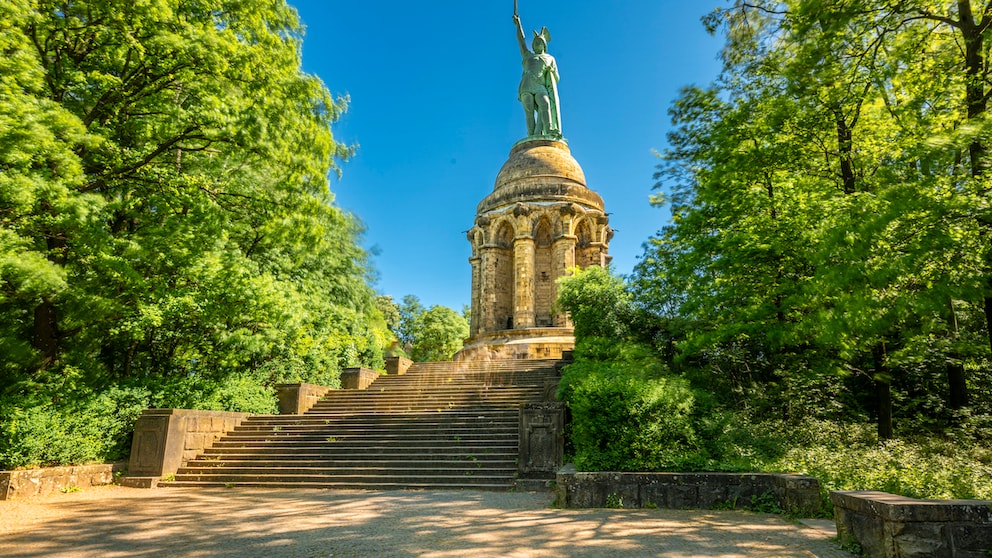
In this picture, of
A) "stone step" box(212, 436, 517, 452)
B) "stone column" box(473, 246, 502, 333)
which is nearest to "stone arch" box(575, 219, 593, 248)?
"stone column" box(473, 246, 502, 333)

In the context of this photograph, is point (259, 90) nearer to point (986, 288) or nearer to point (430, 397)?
point (430, 397)

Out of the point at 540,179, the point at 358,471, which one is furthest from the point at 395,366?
the point at 540,179

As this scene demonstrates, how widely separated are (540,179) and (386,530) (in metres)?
23.8

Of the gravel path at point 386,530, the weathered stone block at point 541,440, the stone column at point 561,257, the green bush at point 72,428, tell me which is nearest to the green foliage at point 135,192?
the green bush at point 72,428

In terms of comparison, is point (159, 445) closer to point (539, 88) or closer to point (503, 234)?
point (503, 234)

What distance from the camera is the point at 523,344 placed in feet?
81.3

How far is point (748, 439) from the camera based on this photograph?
8945 millimetres

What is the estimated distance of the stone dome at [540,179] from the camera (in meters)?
27.7

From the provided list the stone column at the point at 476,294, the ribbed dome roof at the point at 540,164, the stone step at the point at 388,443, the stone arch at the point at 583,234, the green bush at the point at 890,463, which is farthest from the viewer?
the stone column at the point at 476,294

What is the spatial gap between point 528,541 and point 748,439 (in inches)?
210

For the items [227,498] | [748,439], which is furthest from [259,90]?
[748,439]

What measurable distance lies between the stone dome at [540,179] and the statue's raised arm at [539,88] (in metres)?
1.13

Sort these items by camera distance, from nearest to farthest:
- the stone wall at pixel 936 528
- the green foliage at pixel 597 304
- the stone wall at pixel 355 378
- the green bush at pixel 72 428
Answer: the stone wall at pixel 936 528, the green bush at pixel 72 428, the green foliage at pixel 597 304, the stone wall at pixel 355 378

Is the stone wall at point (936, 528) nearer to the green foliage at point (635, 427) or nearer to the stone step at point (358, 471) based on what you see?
the green foliage at point (635, 427)
